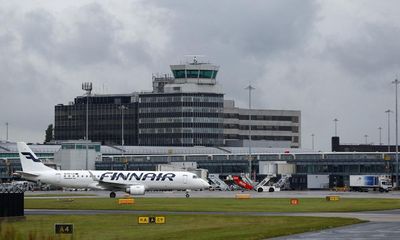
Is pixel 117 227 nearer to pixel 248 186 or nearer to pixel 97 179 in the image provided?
pixel 97 179

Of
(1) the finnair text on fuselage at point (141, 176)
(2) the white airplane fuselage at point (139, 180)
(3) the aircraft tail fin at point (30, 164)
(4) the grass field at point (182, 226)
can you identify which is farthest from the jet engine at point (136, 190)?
(4) the grass field at point (182, 226)

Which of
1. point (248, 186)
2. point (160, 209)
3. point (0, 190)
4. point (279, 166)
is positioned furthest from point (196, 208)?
point (279, 166)

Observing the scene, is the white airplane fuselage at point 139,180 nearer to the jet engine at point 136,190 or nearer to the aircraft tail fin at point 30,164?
the jet engine at point 136,190

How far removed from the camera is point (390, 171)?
19825cm

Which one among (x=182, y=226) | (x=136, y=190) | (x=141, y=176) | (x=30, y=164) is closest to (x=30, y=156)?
(x=30, y=164)

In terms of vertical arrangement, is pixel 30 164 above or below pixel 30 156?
below

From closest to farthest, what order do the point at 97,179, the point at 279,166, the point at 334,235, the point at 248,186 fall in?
the point at 334,235
the point at 97,179
the point at 248,186
the point at 279,166

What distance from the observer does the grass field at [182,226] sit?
54875 mm

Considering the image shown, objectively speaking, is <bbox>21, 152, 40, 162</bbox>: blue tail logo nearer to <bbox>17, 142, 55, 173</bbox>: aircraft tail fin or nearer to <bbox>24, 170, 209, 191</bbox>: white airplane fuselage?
<bbox>17, 142, 55, 173</bbox>: aircraft tail fin

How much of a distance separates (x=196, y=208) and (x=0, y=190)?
26.0 metres

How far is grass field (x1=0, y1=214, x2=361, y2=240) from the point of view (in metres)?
54.9

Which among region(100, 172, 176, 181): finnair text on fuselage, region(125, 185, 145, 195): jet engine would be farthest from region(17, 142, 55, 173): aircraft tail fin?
region(125, 185, 145, 195): jet engine

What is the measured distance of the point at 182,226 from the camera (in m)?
63.3

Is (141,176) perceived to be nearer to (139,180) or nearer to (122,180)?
(139,180)
